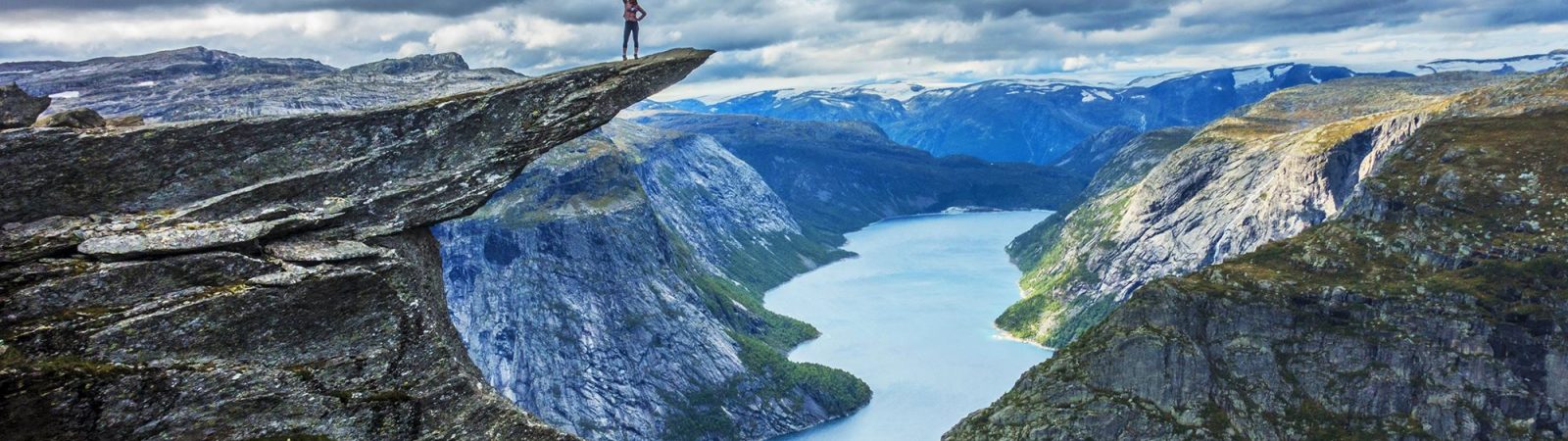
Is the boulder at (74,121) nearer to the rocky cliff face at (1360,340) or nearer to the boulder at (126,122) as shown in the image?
the boulder at (126,122)

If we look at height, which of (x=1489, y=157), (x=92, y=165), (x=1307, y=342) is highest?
(x=92, y=165)

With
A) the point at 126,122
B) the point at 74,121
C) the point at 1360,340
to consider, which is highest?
the point at 74,121

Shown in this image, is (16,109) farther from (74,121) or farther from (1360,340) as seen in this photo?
(1360,340)

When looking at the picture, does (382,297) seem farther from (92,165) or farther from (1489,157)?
(1489,157)

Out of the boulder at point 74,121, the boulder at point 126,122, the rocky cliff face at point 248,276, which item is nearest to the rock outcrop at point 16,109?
the boulder at point 74,121

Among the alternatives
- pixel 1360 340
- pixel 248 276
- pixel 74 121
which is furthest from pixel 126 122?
pixel 1360 340

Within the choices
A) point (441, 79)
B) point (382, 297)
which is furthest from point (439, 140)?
point (441, 79)
